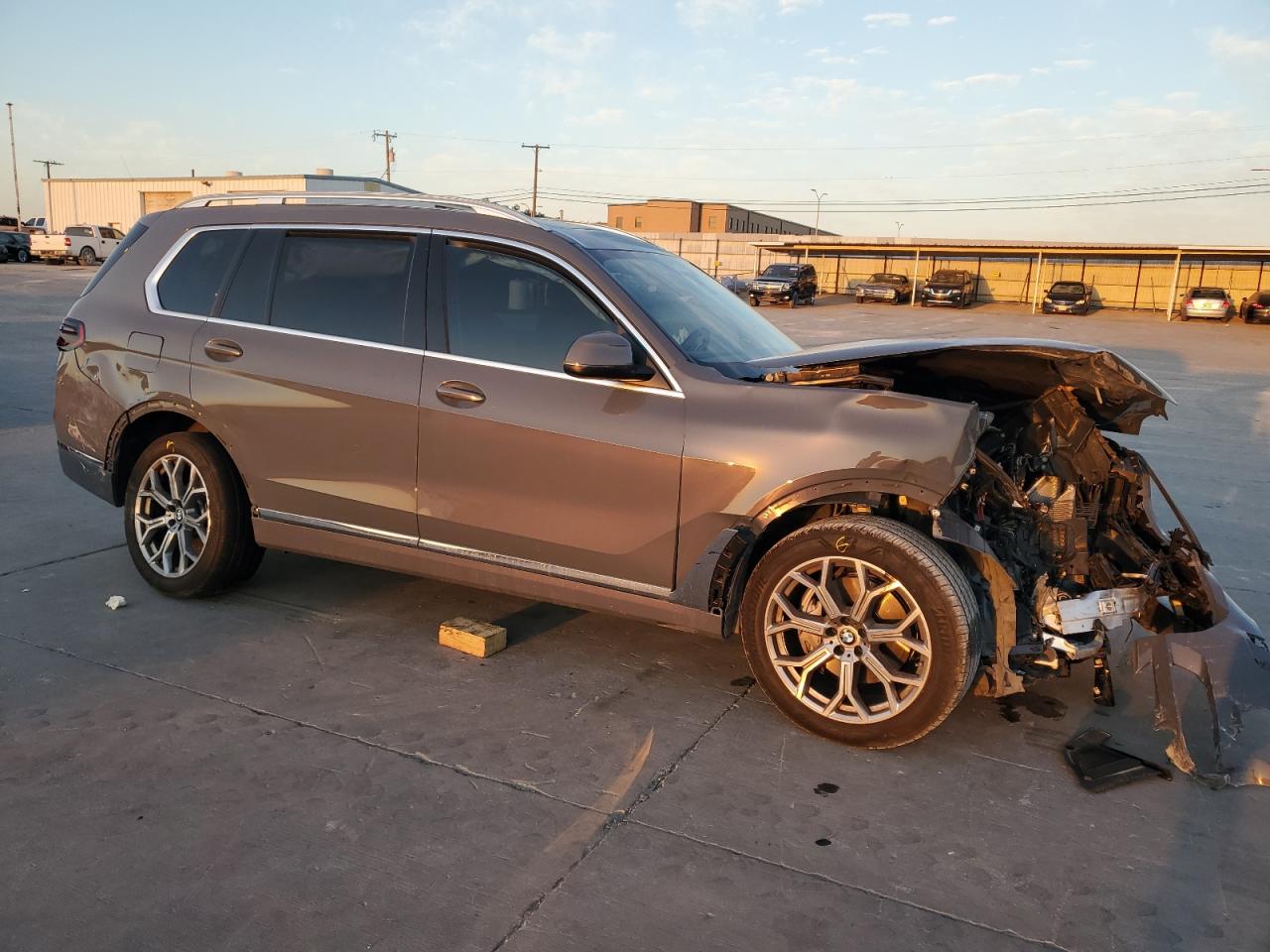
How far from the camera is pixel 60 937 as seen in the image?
2473mm

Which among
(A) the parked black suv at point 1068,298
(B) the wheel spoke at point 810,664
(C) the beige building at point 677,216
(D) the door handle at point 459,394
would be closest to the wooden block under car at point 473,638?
(D) the door handle at point 459,394

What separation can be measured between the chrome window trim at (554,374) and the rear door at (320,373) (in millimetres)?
136

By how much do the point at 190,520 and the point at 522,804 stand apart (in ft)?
8.68

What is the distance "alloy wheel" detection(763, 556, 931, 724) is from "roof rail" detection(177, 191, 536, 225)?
199 cm

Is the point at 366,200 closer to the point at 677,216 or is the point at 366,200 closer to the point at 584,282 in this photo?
the point at 584,282

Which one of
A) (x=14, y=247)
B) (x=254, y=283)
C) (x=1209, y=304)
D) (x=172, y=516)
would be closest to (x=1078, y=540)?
(x=254, y=283)

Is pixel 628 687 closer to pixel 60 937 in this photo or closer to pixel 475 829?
pixel 475 829

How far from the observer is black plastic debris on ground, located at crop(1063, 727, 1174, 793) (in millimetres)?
3411

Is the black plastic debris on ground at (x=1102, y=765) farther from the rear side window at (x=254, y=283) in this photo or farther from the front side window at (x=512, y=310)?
the rear side window at (x=254, y=283)

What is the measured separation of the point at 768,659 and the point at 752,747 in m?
0.34

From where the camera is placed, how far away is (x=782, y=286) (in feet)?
135

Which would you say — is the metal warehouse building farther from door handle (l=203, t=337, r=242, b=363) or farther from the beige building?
door handle (l=203, t=337, r=242, b=363)

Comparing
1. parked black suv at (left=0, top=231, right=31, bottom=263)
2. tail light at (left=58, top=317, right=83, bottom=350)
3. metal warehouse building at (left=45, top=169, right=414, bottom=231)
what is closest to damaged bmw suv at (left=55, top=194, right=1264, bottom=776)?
tail light at (left=58, top=317, right=83, bottom=350)

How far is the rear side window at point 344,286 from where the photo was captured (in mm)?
4355
